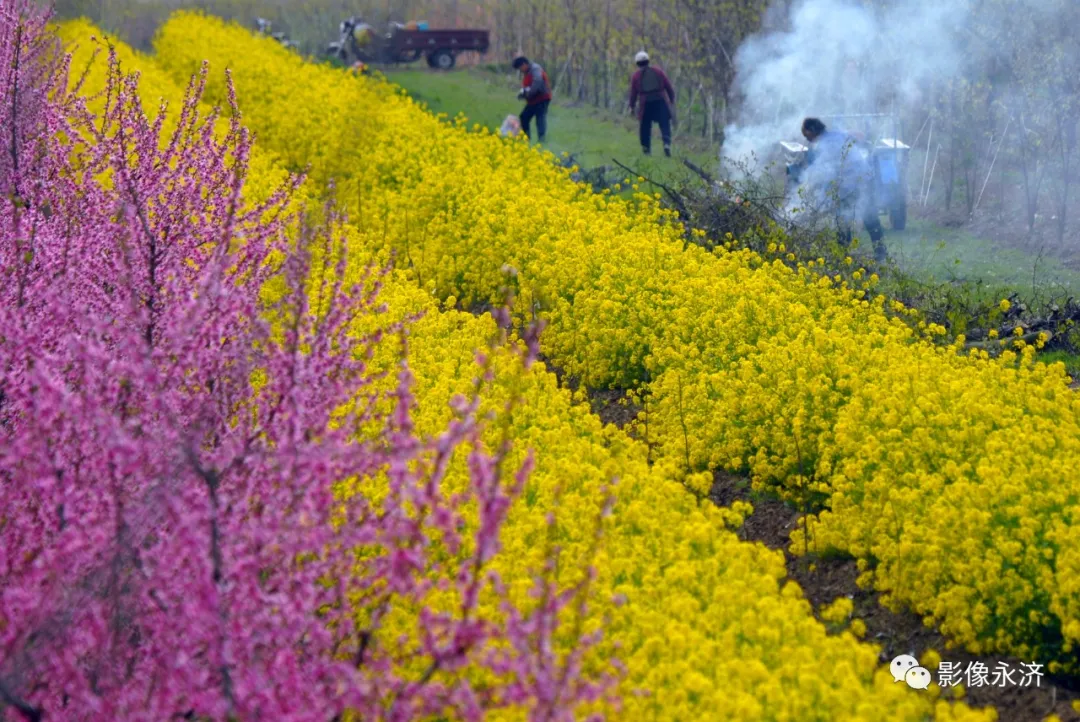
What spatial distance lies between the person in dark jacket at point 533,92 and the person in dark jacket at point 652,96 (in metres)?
1.39

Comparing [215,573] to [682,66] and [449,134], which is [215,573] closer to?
[449,134]

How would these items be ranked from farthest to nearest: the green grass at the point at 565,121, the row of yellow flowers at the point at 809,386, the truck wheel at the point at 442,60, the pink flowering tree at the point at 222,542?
the truck wheel at the point at 442,60 → the green grass at the point at 565,121 → the row of yellow flowers at the point at 809,386 → the pink flowering tree at the point at 222,542

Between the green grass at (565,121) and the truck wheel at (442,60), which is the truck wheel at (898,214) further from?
the truck wheel at (442,60)

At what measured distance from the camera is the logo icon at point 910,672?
5.29 m

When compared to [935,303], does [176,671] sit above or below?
below

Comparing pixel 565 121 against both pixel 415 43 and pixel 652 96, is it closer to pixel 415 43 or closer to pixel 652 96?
pixel 652 96

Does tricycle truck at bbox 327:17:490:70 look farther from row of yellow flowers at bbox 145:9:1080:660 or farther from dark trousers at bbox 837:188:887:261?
dark trousers at bbox 837:188:887:261

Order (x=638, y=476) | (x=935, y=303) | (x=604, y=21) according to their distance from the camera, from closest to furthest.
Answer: (x=638, y=476) → (x=935, y=303) → (x=604, y=21)

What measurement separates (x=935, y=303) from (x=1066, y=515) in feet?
15.2

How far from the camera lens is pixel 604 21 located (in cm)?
2644

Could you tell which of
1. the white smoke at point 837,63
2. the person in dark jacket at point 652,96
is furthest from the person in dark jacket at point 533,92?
the white smoke at point 837,63

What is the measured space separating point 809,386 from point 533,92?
13.1 meters

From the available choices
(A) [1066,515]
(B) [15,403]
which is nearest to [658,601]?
(A) [1066,515]

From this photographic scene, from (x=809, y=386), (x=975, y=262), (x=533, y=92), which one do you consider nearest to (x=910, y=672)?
(x=809, y=386)
